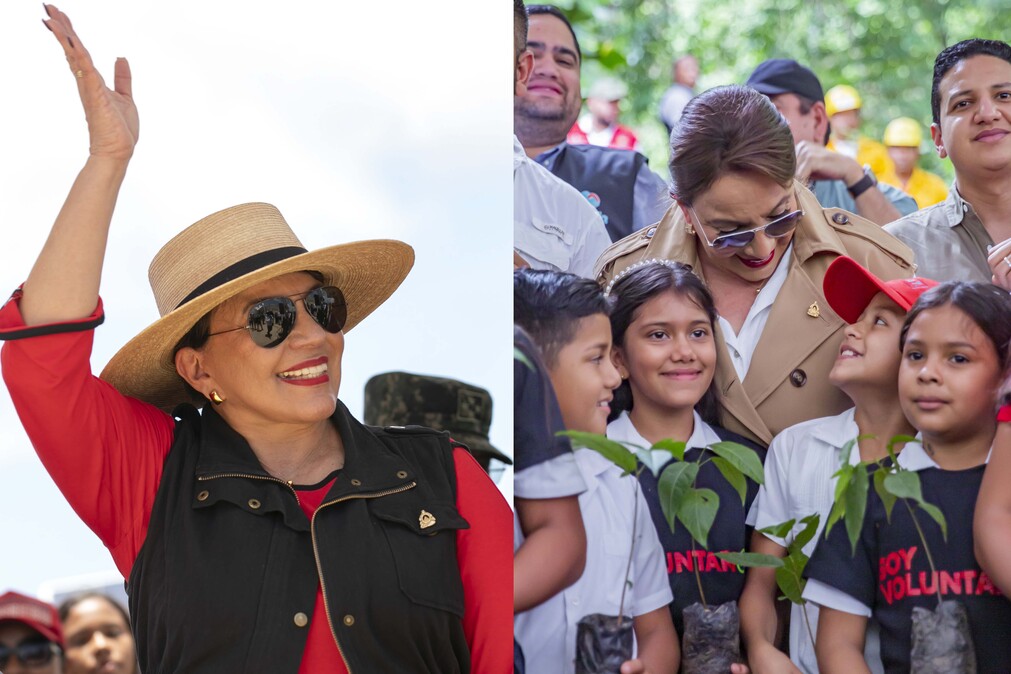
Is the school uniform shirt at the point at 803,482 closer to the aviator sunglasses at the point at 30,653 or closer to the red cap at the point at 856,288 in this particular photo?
the red cap at the point at 856,288

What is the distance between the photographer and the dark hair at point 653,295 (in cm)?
219

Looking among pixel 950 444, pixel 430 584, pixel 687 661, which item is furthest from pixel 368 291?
pixel 950 444

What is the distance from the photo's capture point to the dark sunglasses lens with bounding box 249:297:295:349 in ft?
7.97

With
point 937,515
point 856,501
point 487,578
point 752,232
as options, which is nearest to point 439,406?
point 487,578

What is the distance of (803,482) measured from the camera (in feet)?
6.98

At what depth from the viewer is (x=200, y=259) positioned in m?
2.53

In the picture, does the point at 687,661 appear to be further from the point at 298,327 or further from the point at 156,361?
the point at 156,361

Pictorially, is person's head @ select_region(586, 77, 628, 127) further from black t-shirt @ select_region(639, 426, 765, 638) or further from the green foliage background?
black t-shirt @ select_region(639, 426, 765, 638)

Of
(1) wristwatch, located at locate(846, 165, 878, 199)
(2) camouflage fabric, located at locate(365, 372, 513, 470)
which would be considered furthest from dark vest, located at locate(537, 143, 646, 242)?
(2) camouflage fabric, located at locate(365, 372, 513, 470)

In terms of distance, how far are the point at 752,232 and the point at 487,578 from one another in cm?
79

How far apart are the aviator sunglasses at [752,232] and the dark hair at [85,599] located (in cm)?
161

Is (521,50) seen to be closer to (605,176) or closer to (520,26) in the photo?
(520,26)

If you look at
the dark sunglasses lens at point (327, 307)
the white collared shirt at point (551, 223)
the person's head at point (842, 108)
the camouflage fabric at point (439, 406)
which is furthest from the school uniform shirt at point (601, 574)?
the camouflage fabric at point (439, 406)

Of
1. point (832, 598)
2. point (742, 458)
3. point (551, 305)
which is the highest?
point (551, 305)
